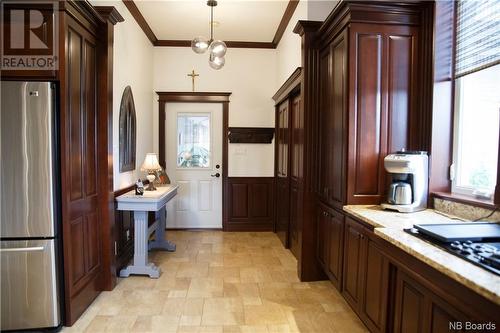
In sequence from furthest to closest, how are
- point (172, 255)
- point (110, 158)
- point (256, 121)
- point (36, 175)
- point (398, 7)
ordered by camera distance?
point (256, 121) → point (172, 255) → point (110, 158) → point (398, 7) → point (36, 175)

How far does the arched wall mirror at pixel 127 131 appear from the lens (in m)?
3.48

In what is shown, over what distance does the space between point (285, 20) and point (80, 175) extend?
10.4ft

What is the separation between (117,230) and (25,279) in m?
1.16

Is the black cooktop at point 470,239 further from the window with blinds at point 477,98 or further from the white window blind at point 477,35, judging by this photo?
the white window blind at point 477,35

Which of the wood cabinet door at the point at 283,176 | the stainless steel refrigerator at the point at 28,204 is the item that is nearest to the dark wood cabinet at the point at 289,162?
the wood cabinet door at the point at 283,176

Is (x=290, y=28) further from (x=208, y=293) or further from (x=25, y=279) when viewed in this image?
(x=25, y=279)

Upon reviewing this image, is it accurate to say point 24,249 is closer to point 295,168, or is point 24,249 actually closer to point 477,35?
point 295,168

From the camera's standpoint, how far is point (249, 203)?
5238mm

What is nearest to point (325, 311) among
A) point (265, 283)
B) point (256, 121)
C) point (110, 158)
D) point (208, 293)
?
point (265, 283)

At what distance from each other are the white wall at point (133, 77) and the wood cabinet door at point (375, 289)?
8.50 feet

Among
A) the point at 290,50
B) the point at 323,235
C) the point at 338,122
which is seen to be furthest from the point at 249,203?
the point at 338,122

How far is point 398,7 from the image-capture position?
2436 millimetres

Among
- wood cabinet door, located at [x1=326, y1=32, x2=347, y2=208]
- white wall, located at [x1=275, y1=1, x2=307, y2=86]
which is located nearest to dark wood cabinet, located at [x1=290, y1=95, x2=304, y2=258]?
white wall, located at [x1=275, y1=1, x2=307, y2=86]

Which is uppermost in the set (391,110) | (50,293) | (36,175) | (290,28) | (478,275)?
(290,28)
